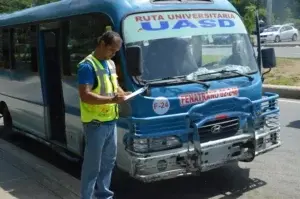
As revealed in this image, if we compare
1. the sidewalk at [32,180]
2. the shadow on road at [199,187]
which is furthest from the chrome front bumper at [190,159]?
the sidewalk at [32,180]

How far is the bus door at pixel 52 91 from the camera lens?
685 centimetres

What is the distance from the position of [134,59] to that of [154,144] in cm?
92

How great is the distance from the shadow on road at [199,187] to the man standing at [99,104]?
1109 millimetres

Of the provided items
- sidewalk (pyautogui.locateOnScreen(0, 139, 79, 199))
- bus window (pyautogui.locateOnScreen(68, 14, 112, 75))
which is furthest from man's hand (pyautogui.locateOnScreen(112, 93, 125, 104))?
sidewalk (pyautogui.locateOnScreen(0, 139, 79, 199))

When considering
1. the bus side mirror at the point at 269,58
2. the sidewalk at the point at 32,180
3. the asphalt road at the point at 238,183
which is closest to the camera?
the sidewalk at the point at 32,180

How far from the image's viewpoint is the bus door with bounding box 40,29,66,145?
6.85 meters

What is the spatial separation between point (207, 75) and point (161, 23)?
31.3 inches

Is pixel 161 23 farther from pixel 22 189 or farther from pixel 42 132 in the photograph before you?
pixel 42 132

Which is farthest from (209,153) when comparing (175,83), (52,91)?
(52,91)

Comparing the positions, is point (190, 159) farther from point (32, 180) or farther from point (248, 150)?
point (32, 180)

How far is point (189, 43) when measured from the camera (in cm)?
536

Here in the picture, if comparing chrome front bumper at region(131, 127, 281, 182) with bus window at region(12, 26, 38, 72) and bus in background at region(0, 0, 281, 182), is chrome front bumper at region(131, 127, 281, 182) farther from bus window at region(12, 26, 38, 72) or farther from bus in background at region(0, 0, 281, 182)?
bus window at region(12, 26, 38, 72)

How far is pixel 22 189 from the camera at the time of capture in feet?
18.4

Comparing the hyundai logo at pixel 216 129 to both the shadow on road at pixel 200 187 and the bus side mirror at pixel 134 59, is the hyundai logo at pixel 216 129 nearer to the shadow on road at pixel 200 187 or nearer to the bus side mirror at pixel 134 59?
the shadow on road at pixel 200 187
